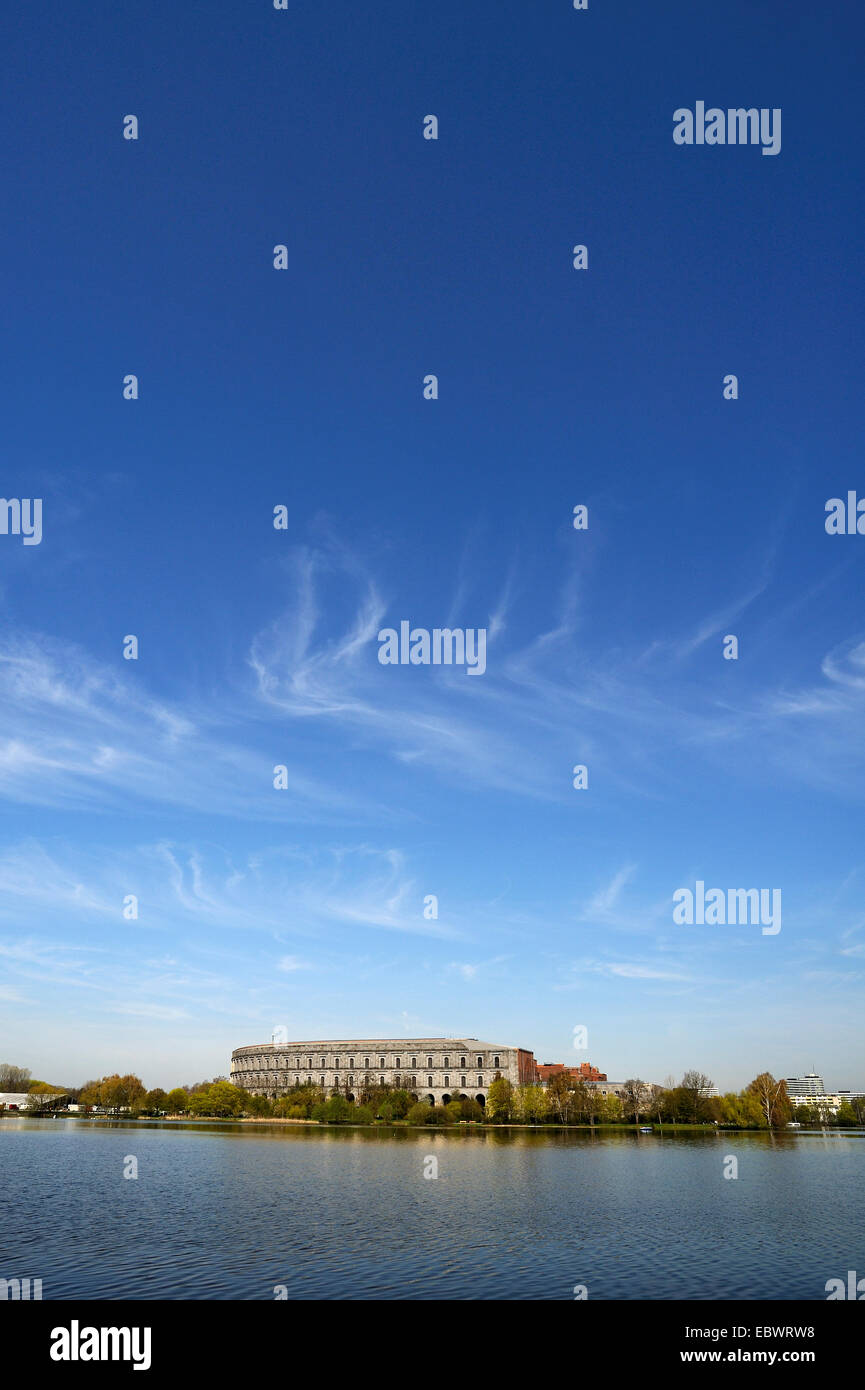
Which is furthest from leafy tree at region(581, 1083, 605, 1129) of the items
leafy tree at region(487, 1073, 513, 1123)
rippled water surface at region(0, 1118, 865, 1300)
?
rippled water surface at region(0, 1118, 865, 1300)

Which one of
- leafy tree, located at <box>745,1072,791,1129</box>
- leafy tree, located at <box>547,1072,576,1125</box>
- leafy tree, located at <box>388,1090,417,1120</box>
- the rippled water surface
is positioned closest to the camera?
the rippled water surface

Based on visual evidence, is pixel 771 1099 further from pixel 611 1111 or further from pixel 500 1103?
pixel 500 1103

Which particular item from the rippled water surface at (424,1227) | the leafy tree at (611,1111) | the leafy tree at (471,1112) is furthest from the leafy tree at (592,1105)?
the rippled water surface at (424,1227)

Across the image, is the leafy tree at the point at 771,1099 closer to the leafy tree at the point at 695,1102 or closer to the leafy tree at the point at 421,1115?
the leafy tree at the point at 695,1102

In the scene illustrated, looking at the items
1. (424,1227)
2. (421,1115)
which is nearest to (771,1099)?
(421,1115)

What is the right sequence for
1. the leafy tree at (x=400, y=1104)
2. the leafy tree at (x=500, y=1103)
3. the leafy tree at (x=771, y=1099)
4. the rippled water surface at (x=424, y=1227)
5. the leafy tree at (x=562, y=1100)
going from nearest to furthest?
the rippled water surface at (x=424, y=1227) < the leafy tree at (x=771, y=1099) < the leafy tree at (x=562, y=1100) < the leafy tree at (x=500, y=1103) < the leafy tree at (x=400, y=1104)

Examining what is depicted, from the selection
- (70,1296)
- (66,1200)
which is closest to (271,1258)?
(70,1296)

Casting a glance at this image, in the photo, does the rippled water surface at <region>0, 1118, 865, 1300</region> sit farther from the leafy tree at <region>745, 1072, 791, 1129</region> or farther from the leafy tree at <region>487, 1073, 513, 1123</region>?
the leafy tree at <region>487, 1073, 513, 1123</region>
